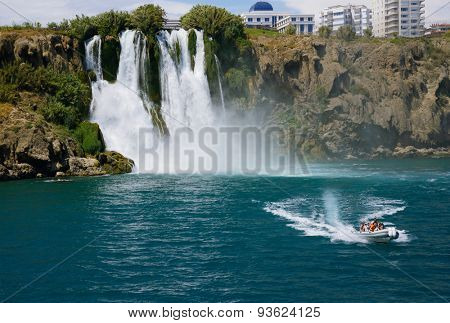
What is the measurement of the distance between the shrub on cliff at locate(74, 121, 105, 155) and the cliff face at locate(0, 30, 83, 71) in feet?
45.0

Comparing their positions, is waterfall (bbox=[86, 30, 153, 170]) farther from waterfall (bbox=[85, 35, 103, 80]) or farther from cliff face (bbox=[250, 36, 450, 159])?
cliff face (bbox=[250, 36, 450, 159])

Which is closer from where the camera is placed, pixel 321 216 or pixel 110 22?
pixel 321 216

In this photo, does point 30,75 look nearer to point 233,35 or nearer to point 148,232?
point 233,35

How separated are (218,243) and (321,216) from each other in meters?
12.7

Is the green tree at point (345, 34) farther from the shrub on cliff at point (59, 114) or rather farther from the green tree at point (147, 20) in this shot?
the shrub on cliff at point (59, 114)

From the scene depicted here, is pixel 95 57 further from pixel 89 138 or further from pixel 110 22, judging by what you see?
pixel 89 138

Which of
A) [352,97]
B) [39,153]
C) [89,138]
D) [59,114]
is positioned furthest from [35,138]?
[352,97]

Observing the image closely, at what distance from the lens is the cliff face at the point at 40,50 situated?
8569 cm

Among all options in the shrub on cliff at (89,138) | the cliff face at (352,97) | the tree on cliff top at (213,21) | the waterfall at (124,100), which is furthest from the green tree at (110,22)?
the cliff face at (352,97)

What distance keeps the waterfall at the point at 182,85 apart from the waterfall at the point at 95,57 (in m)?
10.3

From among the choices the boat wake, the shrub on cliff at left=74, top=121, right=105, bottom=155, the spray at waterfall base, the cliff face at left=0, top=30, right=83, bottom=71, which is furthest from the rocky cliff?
the boat wake

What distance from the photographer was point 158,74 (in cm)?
9450

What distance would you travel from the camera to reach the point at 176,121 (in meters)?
93.7

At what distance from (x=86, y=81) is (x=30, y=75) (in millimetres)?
9397
